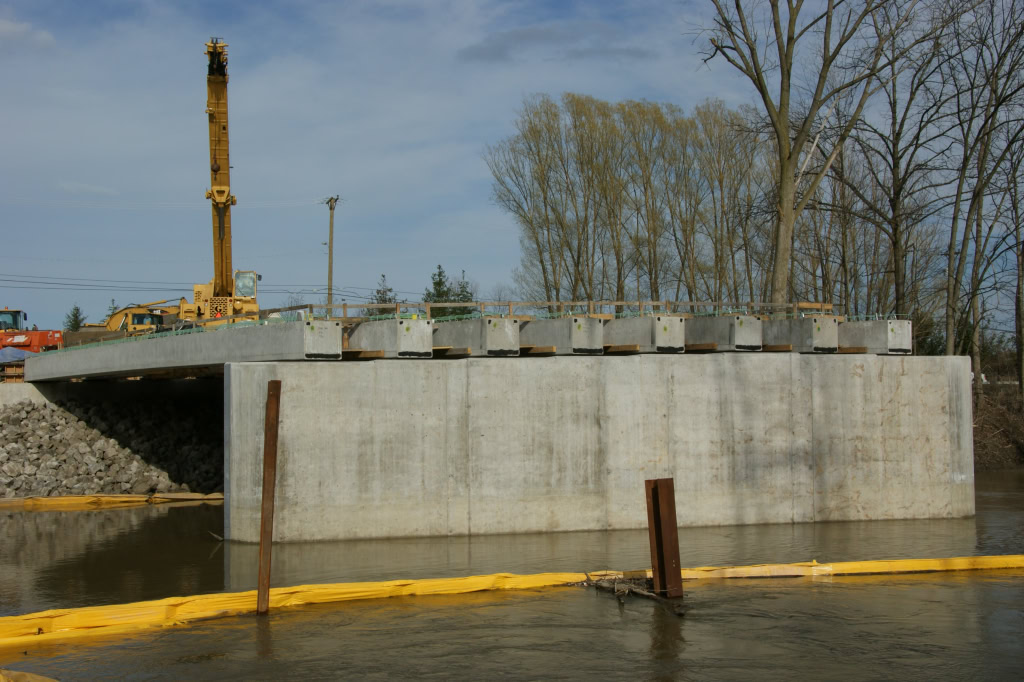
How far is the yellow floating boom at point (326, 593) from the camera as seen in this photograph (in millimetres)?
11070

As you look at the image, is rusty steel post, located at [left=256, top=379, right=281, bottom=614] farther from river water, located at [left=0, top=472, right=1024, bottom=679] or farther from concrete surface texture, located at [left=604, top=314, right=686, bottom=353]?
concrete surface texture, located at [left=604, top=314, right=686, bottom=353]

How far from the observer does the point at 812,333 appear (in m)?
20.2

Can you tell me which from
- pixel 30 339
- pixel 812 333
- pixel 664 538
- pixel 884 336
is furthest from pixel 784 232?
pixel 30 339

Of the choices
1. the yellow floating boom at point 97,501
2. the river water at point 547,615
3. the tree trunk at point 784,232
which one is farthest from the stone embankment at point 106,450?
the tree trunk at point 784,232

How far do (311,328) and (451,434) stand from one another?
3466 mm

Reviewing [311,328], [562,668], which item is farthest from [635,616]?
[311,328]

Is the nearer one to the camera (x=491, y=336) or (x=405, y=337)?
(x=405, y=337)

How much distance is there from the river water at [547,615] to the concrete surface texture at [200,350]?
3.90 metres

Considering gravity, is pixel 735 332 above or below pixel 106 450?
above

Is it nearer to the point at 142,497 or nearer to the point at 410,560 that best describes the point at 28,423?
the point at 142,497

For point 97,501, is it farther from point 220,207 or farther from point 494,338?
point 494,338

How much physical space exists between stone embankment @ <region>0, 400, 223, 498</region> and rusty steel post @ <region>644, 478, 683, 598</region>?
53.6ft

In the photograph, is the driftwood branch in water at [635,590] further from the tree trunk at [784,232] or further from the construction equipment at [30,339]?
the construction equipment at [30,339]

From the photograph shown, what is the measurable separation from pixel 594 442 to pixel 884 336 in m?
7.42
